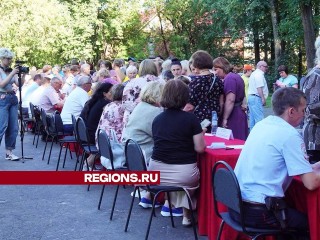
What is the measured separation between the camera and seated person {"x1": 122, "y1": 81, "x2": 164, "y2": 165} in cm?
560

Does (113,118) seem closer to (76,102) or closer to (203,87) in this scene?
(203,87)

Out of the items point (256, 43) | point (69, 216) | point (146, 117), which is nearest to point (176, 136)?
point (146, 117)

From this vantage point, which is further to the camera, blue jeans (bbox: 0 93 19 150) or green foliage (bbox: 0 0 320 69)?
green foliage (bbox: 0 0 320 69)

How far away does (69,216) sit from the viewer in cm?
558

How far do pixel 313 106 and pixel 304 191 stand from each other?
1.24 metres

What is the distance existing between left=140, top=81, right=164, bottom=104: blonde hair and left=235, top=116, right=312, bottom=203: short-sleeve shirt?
223cm

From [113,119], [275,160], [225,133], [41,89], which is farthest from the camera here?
[41,89]

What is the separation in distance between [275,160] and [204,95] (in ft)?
8.92

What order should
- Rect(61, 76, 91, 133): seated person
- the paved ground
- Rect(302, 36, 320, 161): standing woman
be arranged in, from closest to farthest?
Rect(302, 36, 320, 161): standing woman, the paved ground, Rect(61, 76, 91, 133): seated person

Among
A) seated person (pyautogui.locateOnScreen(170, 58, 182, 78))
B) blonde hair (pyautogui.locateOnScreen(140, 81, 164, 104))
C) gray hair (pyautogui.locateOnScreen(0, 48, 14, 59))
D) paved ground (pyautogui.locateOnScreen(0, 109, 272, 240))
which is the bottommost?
paved ground (pyautogui.locateOnScreen(0, 109, 272, 240))

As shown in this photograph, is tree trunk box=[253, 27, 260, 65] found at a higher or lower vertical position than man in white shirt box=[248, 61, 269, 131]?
higher

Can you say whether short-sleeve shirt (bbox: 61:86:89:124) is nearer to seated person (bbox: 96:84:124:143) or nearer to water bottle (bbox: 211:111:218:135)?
seated person (bbox: 96:84:124:143)

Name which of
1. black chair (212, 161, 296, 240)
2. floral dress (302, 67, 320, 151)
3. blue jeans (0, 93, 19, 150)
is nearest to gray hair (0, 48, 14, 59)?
blue jeans (0, 93, 19, 150)

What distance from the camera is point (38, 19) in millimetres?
27016
